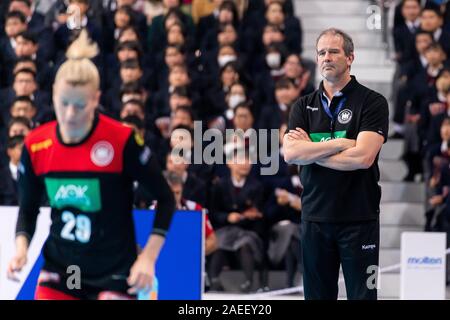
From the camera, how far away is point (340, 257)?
666 centimetres

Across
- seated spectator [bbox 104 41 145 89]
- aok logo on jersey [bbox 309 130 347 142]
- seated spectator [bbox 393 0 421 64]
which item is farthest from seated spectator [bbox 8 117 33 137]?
aok logo on jersey [bbox 309 130 347 142]

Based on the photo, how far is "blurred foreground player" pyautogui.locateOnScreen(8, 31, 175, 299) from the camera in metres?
5.31

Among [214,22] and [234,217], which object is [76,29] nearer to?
[214,22]

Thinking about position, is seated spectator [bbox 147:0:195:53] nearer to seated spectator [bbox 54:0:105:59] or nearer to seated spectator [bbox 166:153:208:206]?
seated spectator [bbox 54:0:105:59]

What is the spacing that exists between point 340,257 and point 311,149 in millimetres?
731

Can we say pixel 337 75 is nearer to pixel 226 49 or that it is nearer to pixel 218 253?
pixel 218 253

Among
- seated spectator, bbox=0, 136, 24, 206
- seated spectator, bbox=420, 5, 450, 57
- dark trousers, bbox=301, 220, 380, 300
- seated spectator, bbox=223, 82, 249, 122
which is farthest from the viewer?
seated spectator, bbox=420, 5, 450, 57

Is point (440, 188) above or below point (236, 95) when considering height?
below

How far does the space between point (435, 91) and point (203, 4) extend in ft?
12.7

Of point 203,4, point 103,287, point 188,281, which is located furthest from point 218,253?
point 103,287

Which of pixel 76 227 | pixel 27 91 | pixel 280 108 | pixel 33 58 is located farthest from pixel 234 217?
pixel 76 227

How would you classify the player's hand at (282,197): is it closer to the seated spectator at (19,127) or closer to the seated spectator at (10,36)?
the seated spectator at (19,127)

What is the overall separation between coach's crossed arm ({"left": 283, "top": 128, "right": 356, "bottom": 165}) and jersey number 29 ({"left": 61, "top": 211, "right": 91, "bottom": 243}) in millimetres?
1666

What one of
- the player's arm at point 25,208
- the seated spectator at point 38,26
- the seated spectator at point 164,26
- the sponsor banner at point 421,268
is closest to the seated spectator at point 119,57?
the seated spectator at point 164,26
